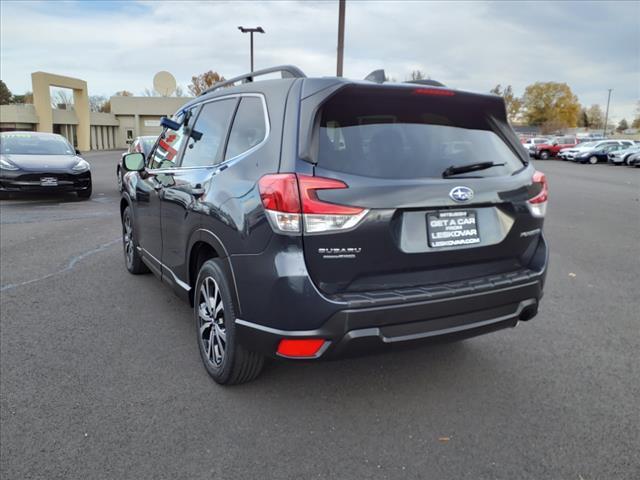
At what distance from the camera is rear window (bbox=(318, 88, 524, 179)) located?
2.69 metres

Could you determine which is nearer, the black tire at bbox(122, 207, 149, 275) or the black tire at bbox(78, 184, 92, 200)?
the black tire at bbox(122, 207, 149, 275)

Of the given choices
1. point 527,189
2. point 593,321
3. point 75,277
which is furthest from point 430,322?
point 75,277

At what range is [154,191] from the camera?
441 cm

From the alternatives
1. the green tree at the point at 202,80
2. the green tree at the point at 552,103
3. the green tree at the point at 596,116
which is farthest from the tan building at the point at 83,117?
the green tree at the point at 596,116

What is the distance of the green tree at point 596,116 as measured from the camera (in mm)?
141500

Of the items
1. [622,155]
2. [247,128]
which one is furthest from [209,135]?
[622,155]

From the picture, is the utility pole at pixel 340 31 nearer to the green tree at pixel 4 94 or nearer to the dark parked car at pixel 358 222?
the dark parked car at pixel 358 222

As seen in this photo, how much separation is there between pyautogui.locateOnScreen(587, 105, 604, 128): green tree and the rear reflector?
161 m

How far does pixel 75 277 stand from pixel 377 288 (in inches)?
172

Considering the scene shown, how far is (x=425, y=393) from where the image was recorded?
323 cm

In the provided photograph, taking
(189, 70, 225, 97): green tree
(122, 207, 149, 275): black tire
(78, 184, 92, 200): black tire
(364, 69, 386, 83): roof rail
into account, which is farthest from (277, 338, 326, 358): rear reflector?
(189, 70, 225, 97): green tree

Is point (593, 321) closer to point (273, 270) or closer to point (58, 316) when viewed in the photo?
point (273, 270)

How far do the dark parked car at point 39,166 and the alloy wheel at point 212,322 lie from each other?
972cm

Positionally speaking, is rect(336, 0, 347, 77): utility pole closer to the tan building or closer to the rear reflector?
the rear reflector
